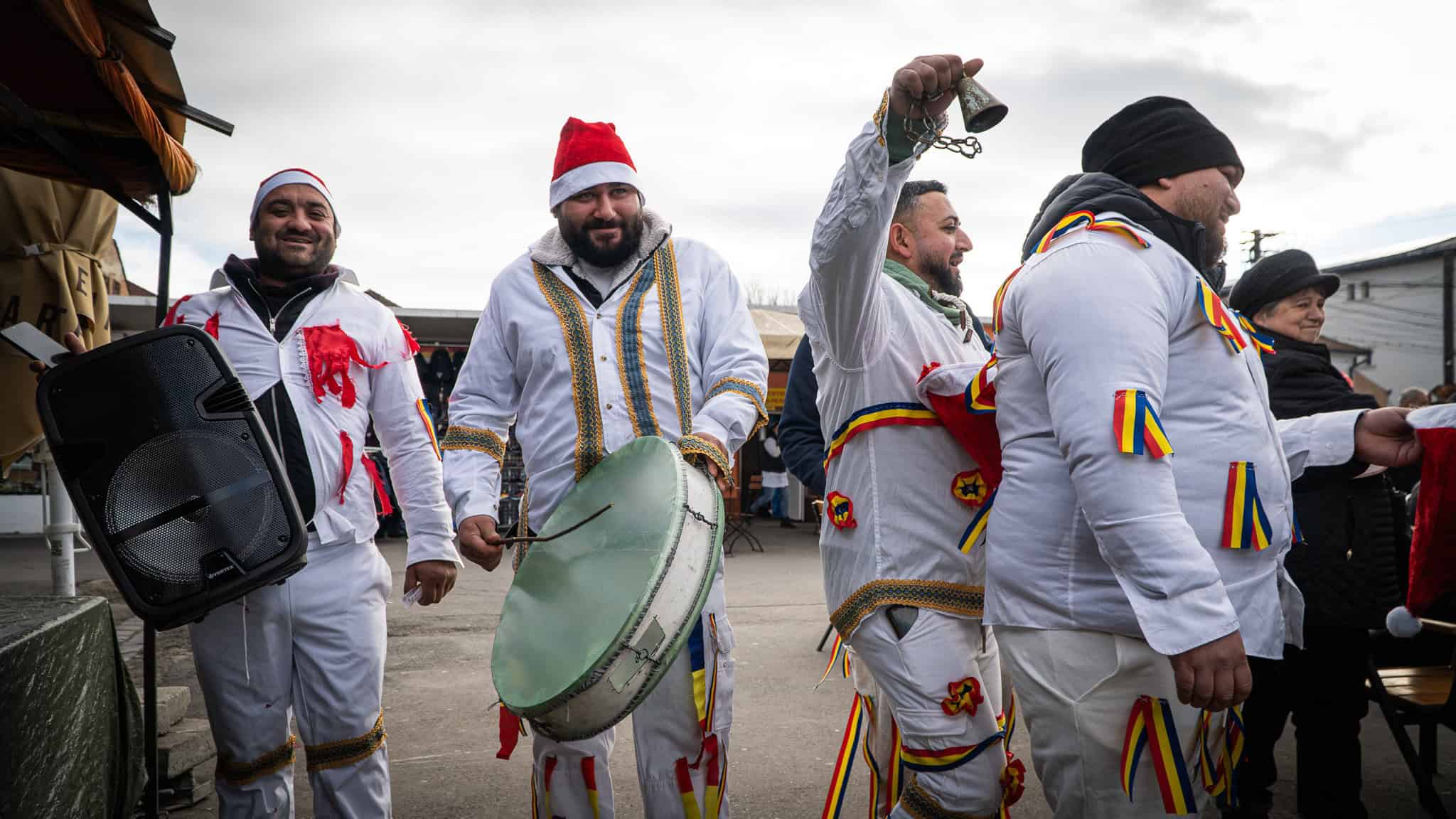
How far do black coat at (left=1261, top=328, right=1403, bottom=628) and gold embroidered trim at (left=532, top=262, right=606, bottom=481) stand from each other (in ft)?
7.32

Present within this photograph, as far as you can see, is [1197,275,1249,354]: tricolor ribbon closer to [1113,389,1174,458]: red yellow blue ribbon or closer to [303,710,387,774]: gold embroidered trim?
[1113,389,1174,458]: red yellow blue ribbon

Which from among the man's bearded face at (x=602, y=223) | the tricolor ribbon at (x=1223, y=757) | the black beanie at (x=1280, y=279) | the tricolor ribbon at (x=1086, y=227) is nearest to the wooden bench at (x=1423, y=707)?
the black beanie at (x=1280, y=279)

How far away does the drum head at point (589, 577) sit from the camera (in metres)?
1.98

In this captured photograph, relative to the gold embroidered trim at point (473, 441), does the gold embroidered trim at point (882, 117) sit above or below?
above

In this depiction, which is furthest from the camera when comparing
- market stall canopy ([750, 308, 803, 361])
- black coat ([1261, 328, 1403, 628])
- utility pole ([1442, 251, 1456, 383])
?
utility pole ([1442, 251, 1456, 383])

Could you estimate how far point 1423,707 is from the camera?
3.43 m

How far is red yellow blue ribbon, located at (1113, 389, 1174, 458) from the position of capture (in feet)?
5.42

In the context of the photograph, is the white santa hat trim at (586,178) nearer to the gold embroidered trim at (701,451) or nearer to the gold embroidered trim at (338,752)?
the gold embroidered trim at (701,451)

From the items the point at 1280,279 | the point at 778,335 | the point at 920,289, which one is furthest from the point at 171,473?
the point at 778,335

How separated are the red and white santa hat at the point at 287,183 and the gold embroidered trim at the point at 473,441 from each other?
2.87 feet

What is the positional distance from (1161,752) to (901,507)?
98 cm

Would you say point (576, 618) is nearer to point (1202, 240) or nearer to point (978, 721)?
point (978, 721)

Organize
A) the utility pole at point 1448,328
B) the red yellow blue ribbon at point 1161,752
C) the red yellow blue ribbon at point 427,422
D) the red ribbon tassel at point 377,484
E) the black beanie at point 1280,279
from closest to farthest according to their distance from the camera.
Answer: the red yellow blue ribbon at point 1161,752, the red ribbon tassel at point 377,484, the red yellow blue ribbon at point 427,422, the black beanie at point 1280,279, the utility pole at point 1448,328

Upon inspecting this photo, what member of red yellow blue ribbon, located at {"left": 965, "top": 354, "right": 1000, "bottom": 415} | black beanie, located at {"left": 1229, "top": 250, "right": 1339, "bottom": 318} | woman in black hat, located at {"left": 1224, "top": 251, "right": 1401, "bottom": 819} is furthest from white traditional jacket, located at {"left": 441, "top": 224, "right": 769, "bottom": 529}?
black beanie, located at {"left": 1229, "top": 250, "right": 1339, "bottom": 318}
